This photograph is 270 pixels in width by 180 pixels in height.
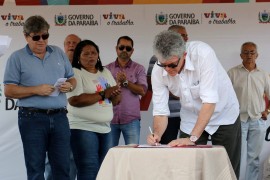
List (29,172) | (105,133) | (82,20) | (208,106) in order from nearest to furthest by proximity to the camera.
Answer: (208,106)
(29,172)
(105,133)
(82,20)

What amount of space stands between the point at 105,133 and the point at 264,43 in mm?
2289

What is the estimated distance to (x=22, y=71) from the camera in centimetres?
481

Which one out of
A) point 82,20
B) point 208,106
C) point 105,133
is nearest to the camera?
point 208,106

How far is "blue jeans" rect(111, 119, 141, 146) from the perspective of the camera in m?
6.25

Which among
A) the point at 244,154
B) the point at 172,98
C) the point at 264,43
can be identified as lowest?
the point at 244,154

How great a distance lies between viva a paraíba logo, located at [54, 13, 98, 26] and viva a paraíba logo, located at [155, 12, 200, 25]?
75cm

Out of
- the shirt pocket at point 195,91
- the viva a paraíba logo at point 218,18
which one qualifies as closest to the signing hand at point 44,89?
the shirt pocket at point 195,91

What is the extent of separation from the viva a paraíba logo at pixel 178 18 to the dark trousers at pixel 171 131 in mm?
1303

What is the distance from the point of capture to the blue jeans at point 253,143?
265 inches

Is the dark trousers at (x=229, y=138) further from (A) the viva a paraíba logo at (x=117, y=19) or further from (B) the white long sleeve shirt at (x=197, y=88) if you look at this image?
(A) the viva a paraíba logo at (x=117, y=19)

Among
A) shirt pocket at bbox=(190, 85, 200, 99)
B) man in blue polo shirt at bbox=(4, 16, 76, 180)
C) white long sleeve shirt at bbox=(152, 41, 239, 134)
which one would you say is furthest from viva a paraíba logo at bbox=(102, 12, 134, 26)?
shirt pocket at bbox=(190, 85, 200, 99)

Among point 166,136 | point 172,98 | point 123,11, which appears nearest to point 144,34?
point 123,11

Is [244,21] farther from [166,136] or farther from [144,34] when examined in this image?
[166,136]

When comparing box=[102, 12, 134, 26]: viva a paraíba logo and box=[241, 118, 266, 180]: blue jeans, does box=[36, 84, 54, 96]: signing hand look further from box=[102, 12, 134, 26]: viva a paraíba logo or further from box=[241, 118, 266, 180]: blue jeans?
box=[241, 118, 266, 180]: blue jeans
